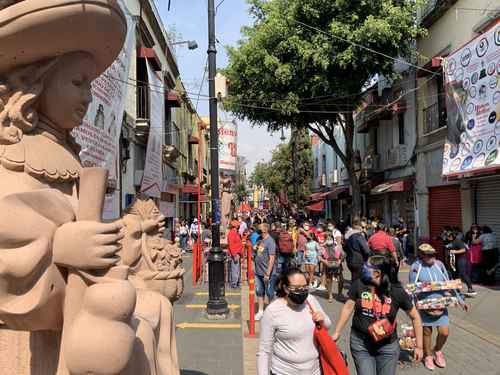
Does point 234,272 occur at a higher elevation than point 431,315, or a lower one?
lower

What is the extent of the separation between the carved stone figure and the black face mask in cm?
188

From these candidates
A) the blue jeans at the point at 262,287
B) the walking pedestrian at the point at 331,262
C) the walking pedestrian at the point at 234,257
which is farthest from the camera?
the walking pedestrian at the point at 234,257

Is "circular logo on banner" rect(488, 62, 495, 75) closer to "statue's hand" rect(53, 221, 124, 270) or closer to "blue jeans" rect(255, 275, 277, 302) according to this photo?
"blue jeans" rect(255, 275, 277, 302)

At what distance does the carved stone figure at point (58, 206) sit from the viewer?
135 centimetres

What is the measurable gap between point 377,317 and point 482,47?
9.96 metres

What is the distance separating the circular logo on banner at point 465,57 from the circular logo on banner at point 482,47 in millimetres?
430

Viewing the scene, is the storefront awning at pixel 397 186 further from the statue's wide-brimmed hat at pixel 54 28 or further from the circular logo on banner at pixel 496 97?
the statue's wide-brimmed hat at pixel 54 28

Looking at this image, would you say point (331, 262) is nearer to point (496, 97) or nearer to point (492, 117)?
point (492, 117)

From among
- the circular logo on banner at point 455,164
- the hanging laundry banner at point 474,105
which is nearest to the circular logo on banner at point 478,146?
the hanging laundry banner at point 474,105

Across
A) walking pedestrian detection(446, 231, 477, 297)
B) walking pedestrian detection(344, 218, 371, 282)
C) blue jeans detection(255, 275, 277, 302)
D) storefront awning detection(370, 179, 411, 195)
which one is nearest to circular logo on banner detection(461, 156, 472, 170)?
walking pedestrian detection(446, 231, 477, 297)

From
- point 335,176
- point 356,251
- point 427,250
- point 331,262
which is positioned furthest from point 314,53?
point 335,176

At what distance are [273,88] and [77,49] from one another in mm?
15562

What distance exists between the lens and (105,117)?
534cm

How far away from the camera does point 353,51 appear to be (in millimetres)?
15328
